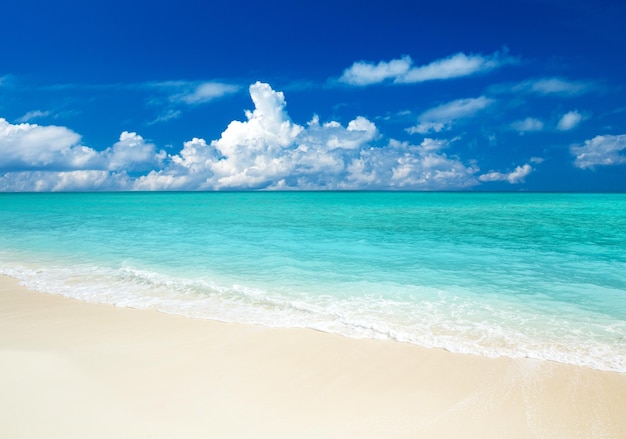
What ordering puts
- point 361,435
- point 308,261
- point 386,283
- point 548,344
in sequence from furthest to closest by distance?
point 308,261, point 386,283, point 548,344, point 361,435

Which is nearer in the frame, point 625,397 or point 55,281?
point 625,397

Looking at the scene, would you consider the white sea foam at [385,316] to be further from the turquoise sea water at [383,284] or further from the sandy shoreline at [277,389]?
the sandy shoreline at [277,389]

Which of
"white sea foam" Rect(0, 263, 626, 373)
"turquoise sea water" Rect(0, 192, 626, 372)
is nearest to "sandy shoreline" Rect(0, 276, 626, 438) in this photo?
"white sea foam" Rect(0, 263, 626, 373)

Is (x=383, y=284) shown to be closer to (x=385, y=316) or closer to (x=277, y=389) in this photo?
(x=385, y=316)

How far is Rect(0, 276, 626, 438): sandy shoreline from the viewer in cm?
430

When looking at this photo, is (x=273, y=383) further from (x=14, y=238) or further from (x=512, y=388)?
(x=14, y=238)

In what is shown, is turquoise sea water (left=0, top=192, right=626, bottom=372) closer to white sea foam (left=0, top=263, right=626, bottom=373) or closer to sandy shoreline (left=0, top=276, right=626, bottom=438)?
white sea foam (left=0, top=263, right=626, bottom=373)

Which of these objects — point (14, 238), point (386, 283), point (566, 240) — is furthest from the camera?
point (14, 238)

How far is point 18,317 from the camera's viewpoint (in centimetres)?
834

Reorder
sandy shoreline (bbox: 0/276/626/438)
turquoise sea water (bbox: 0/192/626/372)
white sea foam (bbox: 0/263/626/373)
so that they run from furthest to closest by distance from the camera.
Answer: turquoise sea water (bbox: 0/192/626/372)
white sea foam (bbox: 0/263/626/373)
sandy shoreline (bbox: 0/276/626/438)

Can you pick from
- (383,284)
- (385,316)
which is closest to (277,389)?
(385,316)

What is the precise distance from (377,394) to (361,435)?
3.17 ft

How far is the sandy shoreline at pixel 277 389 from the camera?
4.30 metres

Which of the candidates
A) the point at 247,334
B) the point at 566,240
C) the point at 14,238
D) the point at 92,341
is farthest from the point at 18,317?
the point at 566,240
